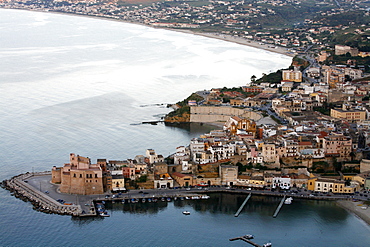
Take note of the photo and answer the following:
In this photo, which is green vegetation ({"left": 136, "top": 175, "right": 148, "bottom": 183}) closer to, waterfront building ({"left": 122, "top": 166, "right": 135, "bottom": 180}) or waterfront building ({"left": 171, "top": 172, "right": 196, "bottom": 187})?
waterfront building ({"left": 122, "top": 166, "right": 135, "bottom": 180})

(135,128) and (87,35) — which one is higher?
(87,35)

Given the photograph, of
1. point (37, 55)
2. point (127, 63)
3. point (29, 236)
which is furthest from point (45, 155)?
point (37, 55)

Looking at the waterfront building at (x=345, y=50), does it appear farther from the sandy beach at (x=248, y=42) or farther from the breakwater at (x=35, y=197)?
the breakwater at (x=35, y=197)

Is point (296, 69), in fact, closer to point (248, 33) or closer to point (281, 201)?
point (281, 201)

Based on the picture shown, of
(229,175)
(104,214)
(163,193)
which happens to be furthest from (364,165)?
(104,214)

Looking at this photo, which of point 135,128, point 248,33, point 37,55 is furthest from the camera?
point 248,33

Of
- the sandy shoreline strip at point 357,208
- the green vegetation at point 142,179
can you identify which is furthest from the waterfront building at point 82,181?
the sandy shoreline strip at point 357,208

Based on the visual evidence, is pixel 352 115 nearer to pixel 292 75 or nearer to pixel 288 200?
pixel 288 200
